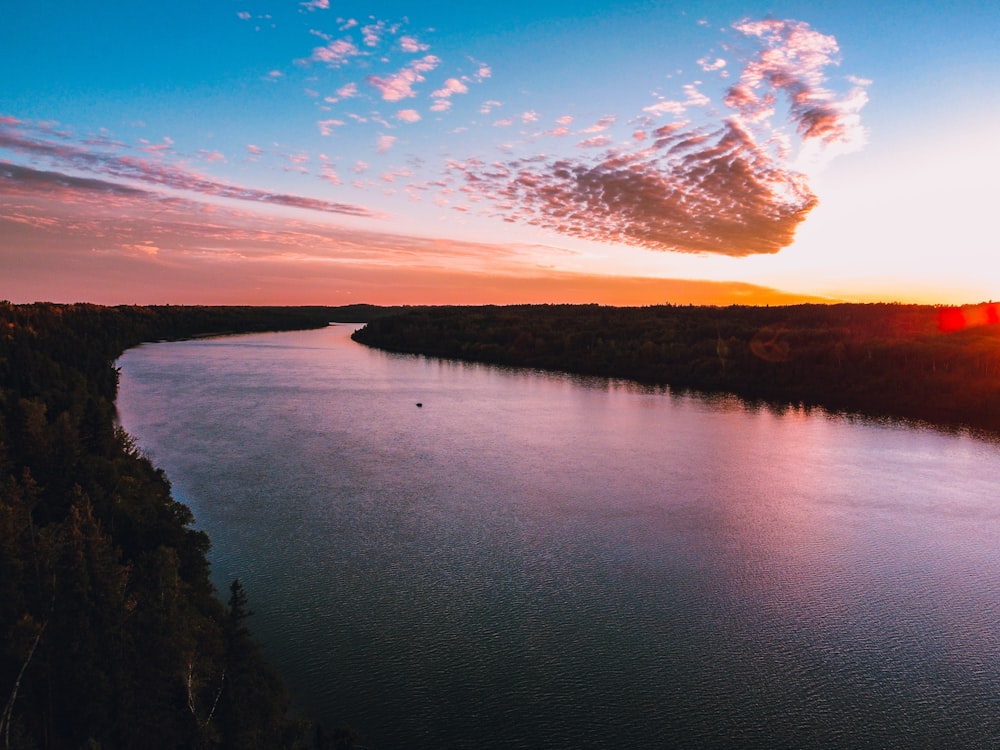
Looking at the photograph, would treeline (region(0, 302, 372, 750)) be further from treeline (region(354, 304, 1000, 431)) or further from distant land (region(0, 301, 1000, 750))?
treeline (region(354, 304, 1000, 431))

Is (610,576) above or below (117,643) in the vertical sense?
below

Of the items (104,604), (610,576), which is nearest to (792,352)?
(610,576)

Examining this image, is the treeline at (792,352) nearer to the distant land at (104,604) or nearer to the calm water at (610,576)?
the distant land at (104,604)

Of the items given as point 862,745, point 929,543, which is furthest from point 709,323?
point 862,745

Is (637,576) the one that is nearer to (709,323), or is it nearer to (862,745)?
(862,745)

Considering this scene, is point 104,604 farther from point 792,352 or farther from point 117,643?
point 792,352

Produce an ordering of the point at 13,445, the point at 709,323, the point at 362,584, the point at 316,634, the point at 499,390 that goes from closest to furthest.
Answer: the point at 316,634
the point at 362,584
the point at 13,445
the point at 499,390
the point at 709,323
